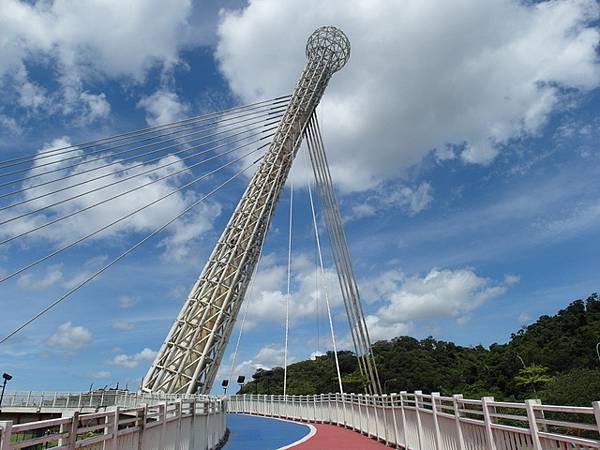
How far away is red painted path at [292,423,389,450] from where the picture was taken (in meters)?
12.3

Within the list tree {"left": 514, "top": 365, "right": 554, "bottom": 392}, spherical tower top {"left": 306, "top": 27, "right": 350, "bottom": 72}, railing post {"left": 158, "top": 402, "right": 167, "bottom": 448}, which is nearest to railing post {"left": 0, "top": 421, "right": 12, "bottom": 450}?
railing post {"left": 158, "top": 402, "right": 167, "bottom": 448}

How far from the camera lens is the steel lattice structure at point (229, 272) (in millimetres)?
23234

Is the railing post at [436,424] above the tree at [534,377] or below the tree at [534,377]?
below

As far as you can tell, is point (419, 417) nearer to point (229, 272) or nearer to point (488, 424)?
point (488, 424)

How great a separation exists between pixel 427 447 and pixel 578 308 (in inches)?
3207

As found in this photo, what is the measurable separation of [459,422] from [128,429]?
15.8 ft

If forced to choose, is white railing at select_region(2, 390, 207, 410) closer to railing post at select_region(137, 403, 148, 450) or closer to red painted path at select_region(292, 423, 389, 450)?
red painted path at select_region(292, 423, 389, 450)

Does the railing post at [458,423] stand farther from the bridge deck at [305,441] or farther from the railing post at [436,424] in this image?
the bridge deck at [305,441]

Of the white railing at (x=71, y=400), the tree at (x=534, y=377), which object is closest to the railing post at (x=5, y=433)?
the white railing at (x=71, y=400)

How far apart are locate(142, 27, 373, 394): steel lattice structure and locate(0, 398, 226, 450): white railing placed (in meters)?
11.4

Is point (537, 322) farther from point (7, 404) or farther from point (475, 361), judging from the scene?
point (7, 404)

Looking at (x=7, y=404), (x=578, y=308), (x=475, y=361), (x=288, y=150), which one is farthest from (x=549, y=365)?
(x=7, y=404)

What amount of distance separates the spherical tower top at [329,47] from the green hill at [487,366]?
25.9 meters

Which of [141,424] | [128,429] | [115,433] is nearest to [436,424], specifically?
[141,424]
